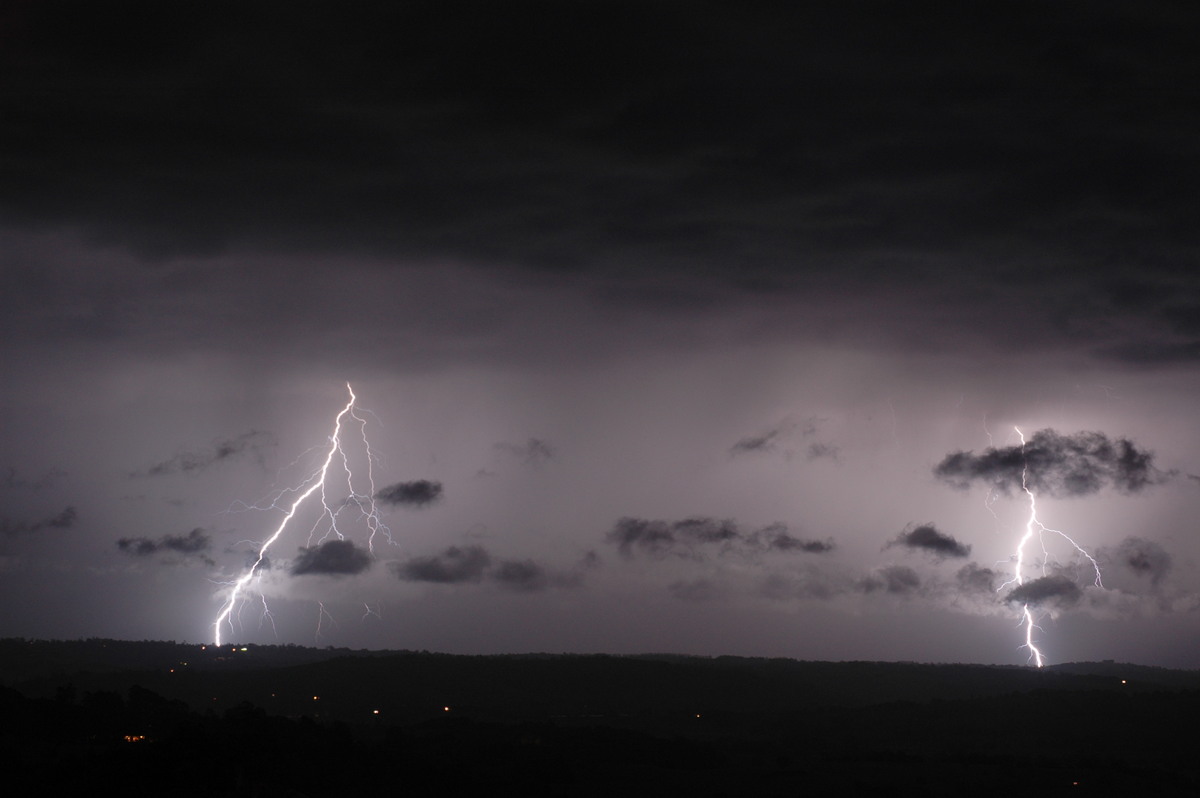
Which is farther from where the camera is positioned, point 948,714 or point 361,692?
point 361,692

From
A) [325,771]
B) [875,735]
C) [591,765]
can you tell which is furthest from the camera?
[875,735]

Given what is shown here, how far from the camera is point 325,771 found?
79625mm

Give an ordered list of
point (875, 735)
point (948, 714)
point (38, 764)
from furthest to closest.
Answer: point (948, 714)
point (875, 735)
point (38, 764)

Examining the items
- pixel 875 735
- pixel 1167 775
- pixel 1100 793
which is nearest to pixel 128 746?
pixel 1100 793

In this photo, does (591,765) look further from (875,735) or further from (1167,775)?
(875,735)

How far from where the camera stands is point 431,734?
11300 cm

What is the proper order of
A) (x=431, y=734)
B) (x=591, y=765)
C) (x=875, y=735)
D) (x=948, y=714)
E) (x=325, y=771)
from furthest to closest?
(x=948, y=714) → (x=875, y=735) → (x=431, y=734) → (x=591, y=765) → (x=325, y=771)

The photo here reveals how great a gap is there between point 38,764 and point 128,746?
531cm

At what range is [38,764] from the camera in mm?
65875

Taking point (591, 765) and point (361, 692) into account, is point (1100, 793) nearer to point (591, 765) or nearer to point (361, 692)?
point (591, 765)

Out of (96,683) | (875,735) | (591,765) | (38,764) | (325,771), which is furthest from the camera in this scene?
(96,683)

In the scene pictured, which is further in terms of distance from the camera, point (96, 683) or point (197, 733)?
point (96, 683)

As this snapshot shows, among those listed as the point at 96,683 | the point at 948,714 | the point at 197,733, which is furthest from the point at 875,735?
the point at 96,683

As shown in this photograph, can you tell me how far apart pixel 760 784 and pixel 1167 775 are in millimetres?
34276
